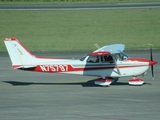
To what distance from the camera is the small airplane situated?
25625mm

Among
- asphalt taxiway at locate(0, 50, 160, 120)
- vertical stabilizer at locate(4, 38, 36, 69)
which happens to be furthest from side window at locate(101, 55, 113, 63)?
vertical stabilizer at locate(4, 38, 36, 69)

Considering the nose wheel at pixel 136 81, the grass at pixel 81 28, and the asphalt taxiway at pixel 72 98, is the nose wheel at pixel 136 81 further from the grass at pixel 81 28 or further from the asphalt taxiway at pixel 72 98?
the grass at pixel 81 28

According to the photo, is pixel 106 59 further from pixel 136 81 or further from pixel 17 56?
pixel 17 56

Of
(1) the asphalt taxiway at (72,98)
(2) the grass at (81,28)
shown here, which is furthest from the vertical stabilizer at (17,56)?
(2) the grass at (81,28)

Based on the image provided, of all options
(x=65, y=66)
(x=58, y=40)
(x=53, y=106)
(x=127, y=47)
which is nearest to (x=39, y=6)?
(x=58, y=40)

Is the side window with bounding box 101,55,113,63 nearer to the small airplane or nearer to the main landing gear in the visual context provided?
the small airplane

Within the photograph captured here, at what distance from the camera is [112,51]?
25.3m

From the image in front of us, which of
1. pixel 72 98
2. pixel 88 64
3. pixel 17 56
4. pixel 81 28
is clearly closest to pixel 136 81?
pixel 88 64

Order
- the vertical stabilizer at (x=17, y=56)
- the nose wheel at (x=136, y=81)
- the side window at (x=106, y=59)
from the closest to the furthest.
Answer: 1. the vertical stabilizer at (x=17, y=56)
2. the side window at (x=106, y=59)
3. the nose wheel at (x=136, y=81)

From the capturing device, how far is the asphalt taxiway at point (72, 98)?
19.2m

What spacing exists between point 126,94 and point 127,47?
57.1 feet

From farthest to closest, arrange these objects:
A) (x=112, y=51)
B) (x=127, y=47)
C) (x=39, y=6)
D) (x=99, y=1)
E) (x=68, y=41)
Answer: (x=99, y=1) → (x=39, y=6) → (x=68, y=41) → (x=127, y=47) → (x=112, y=51)

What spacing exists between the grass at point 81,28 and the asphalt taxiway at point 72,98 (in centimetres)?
1214

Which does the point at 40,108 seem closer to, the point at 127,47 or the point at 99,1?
the point at 127,47
